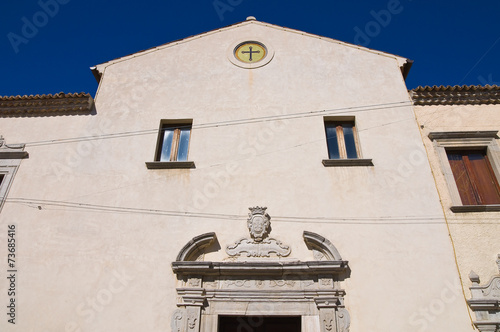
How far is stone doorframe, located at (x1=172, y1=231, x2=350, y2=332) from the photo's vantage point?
6.35m

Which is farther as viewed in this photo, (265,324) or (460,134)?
(460,134)

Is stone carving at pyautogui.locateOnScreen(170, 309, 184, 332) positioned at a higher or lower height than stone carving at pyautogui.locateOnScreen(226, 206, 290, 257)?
lower

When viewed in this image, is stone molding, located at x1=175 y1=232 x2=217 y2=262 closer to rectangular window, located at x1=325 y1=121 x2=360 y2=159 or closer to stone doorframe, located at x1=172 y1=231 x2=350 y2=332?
stone doorframe, located at x1=172 y1=231 x2=350 y2=332

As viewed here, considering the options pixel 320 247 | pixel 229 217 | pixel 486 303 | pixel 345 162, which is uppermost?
pixel 345 162

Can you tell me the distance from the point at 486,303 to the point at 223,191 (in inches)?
200

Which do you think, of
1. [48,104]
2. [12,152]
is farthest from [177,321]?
[48,104]

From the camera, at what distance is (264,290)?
662cm

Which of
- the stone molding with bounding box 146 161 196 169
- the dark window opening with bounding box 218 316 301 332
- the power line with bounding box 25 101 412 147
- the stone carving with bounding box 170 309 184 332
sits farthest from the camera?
the power line with bounding box 25 101 412 147

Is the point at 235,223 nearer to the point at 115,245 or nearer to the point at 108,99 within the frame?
the point at 115,245

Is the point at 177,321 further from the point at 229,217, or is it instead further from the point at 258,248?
the point at 229,217

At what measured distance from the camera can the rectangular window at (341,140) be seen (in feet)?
27.6

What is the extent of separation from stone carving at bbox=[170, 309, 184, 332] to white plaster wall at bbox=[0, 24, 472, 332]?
98mm

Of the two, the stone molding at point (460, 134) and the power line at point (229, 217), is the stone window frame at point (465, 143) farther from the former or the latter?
the power line at point (229, 217)

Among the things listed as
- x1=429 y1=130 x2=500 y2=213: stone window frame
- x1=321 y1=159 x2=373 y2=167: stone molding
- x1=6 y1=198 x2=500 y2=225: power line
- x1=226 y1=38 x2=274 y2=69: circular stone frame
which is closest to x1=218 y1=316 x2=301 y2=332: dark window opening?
x1=6 y1=198 x2=500 y2=225: power line
